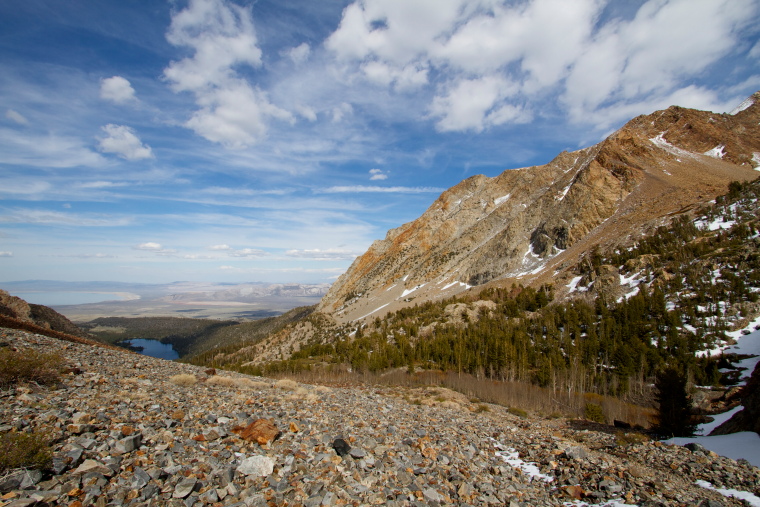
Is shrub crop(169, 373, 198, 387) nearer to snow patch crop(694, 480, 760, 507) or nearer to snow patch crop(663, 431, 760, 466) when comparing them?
snow patch crop(694, 480, 760, 507)

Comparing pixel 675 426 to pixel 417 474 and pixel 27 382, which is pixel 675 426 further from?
pixel 27 382

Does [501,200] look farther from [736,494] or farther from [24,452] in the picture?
[24,452]

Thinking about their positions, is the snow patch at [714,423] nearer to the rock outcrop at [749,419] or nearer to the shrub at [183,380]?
the rock outcrop at [749,419]

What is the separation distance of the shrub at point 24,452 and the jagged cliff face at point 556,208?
7978 cm

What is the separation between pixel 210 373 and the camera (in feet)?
66.2

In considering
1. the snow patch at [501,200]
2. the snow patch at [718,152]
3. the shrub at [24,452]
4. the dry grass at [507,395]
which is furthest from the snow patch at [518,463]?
the snow patch at [718,152]

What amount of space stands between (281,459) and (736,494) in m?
12.1

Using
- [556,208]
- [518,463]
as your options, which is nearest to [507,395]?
[518,463]

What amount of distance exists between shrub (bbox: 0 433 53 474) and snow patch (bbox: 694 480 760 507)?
1545 cm

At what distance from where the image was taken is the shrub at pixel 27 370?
897 centimetres

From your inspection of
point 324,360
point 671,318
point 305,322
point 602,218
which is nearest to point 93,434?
point 671,318

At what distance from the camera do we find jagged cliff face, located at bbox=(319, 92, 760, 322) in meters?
77.4

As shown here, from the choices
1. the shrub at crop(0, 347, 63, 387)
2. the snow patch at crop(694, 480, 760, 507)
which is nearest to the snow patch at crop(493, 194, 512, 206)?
the snow patch at crop(694, 480, 760, 507)

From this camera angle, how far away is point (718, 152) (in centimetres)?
10262
